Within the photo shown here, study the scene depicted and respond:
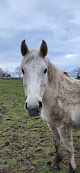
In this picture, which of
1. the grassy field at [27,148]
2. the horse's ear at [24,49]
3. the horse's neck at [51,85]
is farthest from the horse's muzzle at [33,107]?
the grassy field at [27,148]

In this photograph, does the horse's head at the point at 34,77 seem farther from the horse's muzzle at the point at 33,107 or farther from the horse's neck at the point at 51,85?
the horse's neck at the point at 51,85

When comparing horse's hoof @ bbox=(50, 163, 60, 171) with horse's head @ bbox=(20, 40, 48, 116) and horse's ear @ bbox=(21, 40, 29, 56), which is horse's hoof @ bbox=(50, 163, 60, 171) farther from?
horse's ear @ bbox=(21, 40, 29, 56)

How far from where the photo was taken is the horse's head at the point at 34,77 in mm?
1821

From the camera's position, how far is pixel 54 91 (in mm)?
2617

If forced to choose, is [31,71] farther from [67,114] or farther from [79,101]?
[79,101]

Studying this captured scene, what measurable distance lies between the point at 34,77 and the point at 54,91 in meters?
0.74

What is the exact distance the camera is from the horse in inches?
82.2

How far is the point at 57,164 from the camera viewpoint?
3068 mm

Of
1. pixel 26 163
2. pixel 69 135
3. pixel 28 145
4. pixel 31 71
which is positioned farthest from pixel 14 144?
pixel 31 71

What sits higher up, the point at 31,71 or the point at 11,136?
the point at 31,71

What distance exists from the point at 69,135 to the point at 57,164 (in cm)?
100

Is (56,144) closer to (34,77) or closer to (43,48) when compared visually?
(34,77)

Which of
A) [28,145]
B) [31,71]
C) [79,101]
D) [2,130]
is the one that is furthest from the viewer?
[2,130]

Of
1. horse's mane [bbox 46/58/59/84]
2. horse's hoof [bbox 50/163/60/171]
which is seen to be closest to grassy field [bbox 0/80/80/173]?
horse's hoof [bbox 50/163/60/171]
